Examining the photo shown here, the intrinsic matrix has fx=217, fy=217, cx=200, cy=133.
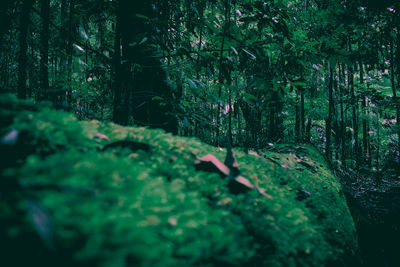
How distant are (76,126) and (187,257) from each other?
1266mm

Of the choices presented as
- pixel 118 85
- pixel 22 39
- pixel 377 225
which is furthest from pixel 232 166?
pixel 377 225

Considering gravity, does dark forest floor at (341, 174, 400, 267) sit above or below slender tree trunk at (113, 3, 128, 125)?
below

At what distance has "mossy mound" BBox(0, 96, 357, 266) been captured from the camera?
896mm

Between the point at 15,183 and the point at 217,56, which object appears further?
the point at 217,56

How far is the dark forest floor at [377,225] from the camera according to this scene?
3720 millimetres

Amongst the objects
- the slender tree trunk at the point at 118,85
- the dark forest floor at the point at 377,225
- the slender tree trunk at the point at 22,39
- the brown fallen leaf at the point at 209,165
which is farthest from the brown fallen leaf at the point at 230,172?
the slender tree trunk at the point at 22,39

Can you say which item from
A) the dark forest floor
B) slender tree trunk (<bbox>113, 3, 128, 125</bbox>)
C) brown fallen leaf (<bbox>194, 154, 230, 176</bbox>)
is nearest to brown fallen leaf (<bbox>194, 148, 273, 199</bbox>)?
brown fallen leaf (<bbox>194, 154, 230, 176</bbox>)

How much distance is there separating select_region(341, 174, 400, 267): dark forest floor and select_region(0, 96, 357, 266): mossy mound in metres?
2.01

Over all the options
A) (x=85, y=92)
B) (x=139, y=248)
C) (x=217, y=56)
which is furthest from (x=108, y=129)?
(x=85, y=92)

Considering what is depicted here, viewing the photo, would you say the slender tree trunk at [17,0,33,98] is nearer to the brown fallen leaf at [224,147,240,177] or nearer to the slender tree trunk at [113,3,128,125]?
the slender tree trunk at [113,3,128,125]

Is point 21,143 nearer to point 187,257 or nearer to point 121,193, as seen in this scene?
point 121,193

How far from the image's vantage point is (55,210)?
35.0 inches

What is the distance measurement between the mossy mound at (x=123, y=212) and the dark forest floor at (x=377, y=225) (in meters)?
2.01

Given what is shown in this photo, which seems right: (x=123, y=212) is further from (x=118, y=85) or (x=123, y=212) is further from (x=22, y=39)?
(x=22, y=39)
